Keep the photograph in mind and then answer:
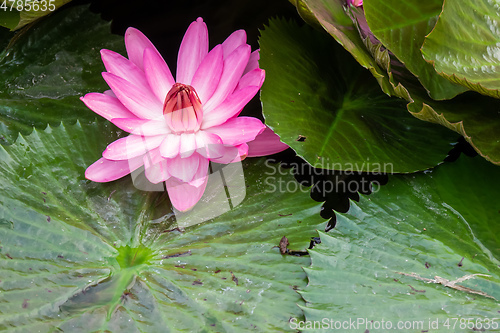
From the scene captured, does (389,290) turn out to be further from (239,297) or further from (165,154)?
(165,154)

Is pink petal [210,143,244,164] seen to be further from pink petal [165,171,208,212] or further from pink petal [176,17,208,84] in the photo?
pink petal [176,17,208,84]

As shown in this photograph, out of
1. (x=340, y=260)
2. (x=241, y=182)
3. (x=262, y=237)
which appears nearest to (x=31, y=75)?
(x=241, y=182)

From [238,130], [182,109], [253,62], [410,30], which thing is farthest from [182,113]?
[410,30]

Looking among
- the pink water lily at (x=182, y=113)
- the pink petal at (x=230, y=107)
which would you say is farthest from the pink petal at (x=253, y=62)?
the pink petal at (x=230, y=107)

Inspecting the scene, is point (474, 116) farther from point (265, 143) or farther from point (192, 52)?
point (192, 52)

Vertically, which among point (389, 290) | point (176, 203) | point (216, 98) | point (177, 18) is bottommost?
point (389, 290)

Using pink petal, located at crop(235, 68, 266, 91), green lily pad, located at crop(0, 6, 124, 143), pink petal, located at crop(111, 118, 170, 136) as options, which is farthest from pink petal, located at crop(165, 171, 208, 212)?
green lily pad, located at crop(0, 6, 124, 143)
